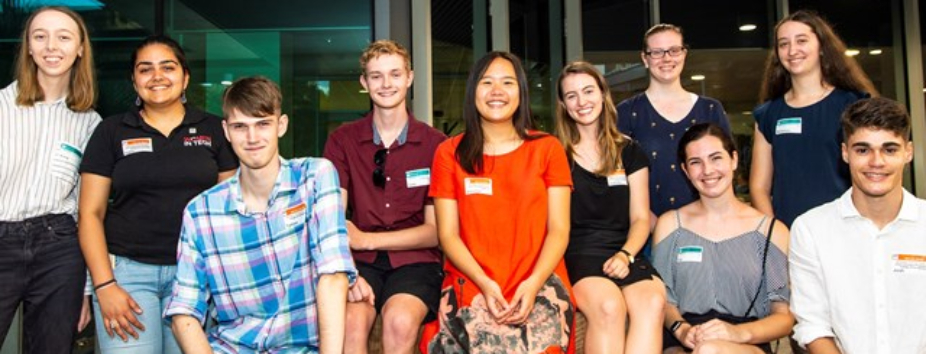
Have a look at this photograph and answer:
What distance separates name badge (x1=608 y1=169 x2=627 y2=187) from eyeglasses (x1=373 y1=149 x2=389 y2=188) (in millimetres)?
933

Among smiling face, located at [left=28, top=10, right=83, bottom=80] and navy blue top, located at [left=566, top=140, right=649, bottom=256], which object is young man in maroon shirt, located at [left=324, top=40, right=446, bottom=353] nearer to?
navy blue top, located at [left=566, top=140, right=649, bottom=256]

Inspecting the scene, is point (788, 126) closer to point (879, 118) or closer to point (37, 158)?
point (879, 118)

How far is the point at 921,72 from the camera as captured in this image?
6293 mm

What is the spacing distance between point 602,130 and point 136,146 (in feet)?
6.01

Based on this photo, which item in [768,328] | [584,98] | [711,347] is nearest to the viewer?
[711,347]

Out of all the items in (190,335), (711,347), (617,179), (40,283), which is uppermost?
(617,179)

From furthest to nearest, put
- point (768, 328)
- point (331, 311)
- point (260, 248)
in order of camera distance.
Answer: point (768, 328) → point (260, 248) → point (331, 311)

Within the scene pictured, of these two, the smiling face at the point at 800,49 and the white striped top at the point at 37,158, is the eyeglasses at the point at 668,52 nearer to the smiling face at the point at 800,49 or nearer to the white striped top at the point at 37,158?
the smiling face at the point at 800,49

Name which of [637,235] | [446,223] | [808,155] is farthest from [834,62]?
[446,223]

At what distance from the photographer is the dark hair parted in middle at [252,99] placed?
2.22 m

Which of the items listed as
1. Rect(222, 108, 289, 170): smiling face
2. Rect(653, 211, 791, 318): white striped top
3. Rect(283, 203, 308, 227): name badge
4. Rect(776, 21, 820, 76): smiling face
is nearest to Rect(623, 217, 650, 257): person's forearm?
Rect(653, 211, 791, 318): white striped top

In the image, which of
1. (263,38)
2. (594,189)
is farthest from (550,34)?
(594,189)

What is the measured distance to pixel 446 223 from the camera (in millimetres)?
2557

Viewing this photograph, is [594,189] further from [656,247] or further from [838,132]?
[838,132]
